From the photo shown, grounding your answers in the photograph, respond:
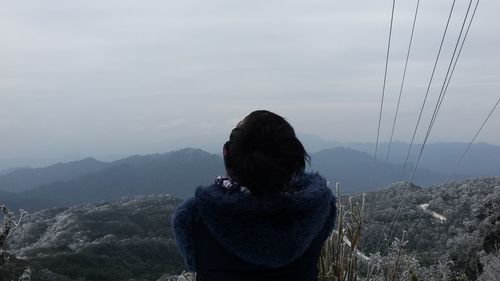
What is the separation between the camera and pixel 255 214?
1.71 m

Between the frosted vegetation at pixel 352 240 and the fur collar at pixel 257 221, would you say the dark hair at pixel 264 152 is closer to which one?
the fur collar at pixel 257 221

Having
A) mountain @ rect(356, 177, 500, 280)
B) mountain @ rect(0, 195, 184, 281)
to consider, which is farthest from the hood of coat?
Result: mountain @ rect(0, 195, 184, 281)

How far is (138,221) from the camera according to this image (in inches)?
3091

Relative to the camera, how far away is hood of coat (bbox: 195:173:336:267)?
67.1 inches

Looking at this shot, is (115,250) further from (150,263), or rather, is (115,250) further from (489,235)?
(489,235)

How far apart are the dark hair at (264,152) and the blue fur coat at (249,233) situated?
0.05 metres

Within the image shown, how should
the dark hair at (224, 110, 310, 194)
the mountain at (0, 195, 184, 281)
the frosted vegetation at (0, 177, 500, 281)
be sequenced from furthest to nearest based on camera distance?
the mountain at (0, 195, 184, 281)
the frosted vegetation at (0, 177, 500, 281)
the dark hair at (224, 110, 310, 194)

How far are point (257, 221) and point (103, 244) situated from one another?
61.3 m

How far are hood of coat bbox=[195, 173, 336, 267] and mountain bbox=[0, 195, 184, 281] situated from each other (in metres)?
32.5

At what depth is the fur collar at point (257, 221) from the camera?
1705mm

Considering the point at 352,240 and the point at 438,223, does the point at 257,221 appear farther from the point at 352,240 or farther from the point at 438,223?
the point at 438,223

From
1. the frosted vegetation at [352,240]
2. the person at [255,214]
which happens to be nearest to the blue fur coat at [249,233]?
the person at [255,214]

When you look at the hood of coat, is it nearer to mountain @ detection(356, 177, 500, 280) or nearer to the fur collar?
the fur collar

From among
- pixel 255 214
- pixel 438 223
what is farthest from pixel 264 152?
pixel 438 223
